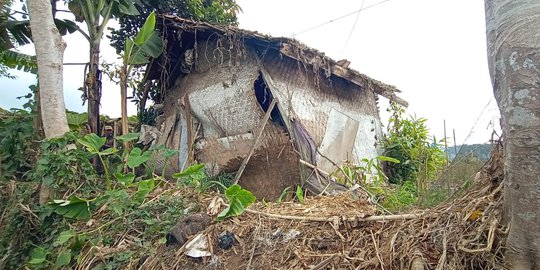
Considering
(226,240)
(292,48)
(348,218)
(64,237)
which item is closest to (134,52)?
(292,48)

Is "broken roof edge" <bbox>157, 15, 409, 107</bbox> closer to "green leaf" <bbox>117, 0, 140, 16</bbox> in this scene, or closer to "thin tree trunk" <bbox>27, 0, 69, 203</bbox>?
"green leaf" <bbox>117, 0, 140, 16</bbox>

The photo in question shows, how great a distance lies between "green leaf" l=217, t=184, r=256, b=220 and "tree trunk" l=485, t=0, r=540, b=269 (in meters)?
Answer: 2.10

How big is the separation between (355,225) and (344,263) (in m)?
0.34

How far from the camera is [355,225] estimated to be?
2.87m

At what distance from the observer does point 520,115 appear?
1.72 meters

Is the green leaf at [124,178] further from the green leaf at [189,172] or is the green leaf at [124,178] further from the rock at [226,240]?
the rock at [226,240]

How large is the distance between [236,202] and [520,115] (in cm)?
231

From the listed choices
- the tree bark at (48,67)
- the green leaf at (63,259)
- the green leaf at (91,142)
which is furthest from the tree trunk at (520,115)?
the tree bark at (48,67)

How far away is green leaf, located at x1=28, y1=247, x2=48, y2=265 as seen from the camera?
3.58 m

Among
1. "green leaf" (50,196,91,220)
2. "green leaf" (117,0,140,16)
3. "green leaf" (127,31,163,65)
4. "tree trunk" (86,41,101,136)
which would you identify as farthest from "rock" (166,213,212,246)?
"green leaf" (117,0,140,16)

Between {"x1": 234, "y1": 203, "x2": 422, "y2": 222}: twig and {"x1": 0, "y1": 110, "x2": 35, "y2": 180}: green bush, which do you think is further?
{"x1": 0, "y1": 110, "x2": 35, "y2": 180}: green bush

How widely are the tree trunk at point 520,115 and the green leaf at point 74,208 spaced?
3.59 meters

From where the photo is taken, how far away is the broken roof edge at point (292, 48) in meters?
5.93

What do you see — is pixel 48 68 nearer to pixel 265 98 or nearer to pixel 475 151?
pixel 265 98
